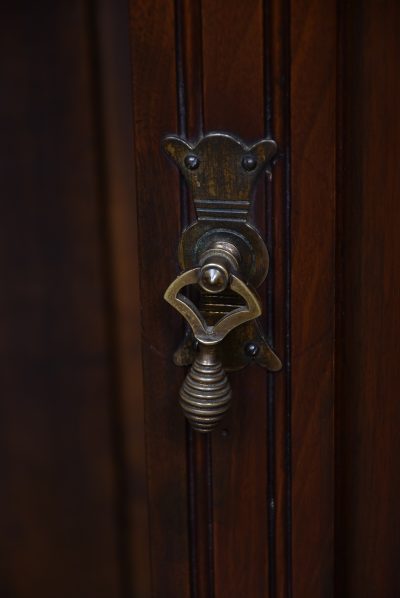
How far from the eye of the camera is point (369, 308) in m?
0.66

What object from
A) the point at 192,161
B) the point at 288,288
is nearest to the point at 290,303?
the point at 288,288

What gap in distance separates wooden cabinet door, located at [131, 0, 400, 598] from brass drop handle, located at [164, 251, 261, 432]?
4 cm

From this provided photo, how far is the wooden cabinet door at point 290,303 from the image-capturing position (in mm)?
606

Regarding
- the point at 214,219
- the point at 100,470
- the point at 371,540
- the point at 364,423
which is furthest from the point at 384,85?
the point at 100,470

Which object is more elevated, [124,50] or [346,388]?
[124,50]

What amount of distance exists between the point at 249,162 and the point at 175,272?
0.10 metres

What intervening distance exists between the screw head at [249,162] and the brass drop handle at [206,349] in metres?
0.06

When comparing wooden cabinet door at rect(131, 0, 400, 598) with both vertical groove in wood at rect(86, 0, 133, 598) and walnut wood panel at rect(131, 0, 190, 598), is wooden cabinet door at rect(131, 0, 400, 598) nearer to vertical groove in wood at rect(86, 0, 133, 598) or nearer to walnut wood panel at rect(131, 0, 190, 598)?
walnut wood panel at rect(131, 0, 190, 598)

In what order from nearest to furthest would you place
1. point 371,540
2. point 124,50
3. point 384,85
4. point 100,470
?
point 384,85 < point 371,540 < point 124,50 < point 100,470

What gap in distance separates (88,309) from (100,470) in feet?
0.57

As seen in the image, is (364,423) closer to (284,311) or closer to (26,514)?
(284,311)

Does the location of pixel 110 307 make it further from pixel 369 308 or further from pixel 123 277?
pixel 369 308

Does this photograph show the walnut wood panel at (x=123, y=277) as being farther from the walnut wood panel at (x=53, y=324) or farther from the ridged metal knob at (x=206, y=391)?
the ridged metal knob at (x=206, y=391)

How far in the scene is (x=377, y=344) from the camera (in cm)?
67
